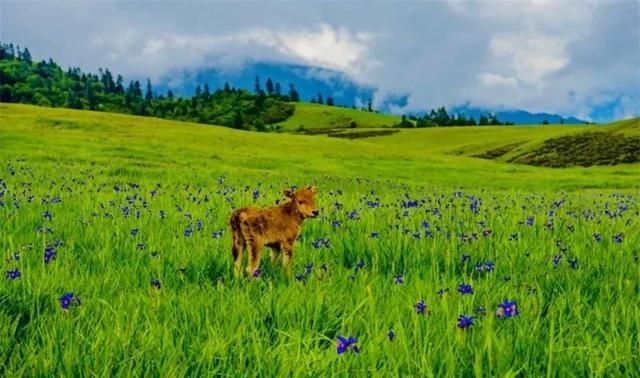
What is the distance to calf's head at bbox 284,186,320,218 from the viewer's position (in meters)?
5.40

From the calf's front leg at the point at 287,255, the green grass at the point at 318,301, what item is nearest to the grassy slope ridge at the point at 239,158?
the green grass at the point at 318,301

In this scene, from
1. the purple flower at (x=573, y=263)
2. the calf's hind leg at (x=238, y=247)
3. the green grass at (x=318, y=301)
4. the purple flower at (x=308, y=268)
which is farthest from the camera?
the purple flower at (x=573, y=263)

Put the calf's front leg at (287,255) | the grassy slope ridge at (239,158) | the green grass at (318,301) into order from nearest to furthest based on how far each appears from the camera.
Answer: the green grass at (318,301) → the calf's front leg at (287,255) → the grassy slope ridge at (239,158)

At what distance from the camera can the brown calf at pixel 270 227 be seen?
5102mm

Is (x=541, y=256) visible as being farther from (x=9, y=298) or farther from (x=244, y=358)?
(x=9, y=298)

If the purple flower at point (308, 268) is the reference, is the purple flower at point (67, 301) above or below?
above

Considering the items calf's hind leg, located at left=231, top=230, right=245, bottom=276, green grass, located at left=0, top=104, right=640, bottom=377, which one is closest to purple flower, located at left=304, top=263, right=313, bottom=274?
green grass, located at left=0, top=104, right=640, bottom=377

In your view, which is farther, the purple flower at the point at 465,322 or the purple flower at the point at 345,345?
the purple flower at the point at 465,322

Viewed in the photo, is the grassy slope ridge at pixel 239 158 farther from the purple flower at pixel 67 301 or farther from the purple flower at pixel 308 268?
the purple flower at pixel 67 301

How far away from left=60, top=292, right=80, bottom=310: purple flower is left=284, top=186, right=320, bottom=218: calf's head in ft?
6.64

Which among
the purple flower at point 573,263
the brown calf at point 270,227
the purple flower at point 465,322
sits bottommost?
the purple flower at point 573,263

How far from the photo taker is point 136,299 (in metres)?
4.30

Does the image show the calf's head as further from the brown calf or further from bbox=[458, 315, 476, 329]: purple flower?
bbox=[458, 315, 476, 329]: purple flower

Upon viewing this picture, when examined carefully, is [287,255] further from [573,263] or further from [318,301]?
[573,263]
